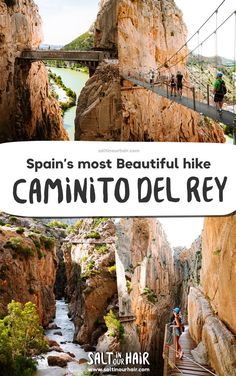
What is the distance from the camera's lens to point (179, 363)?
147 inches

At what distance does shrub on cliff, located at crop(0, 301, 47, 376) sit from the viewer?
3.54 m

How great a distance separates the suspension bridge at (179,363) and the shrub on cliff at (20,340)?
2.98 feet

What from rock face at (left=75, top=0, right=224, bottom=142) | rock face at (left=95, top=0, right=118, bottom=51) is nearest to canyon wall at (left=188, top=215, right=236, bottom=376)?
rock face at (left=75, top=0, right=224, bottom=142)

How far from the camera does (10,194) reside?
3133 mm

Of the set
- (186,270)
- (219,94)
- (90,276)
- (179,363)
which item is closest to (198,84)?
(186,270)

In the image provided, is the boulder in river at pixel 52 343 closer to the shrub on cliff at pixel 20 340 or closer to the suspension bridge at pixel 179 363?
the shrub on cliff at pixel 20 340

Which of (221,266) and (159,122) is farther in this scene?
(159,122)

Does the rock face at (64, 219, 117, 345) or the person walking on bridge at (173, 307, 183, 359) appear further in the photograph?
the rock face at (64, 219, 117, 345)

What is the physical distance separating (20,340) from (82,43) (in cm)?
434

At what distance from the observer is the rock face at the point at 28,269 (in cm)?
407

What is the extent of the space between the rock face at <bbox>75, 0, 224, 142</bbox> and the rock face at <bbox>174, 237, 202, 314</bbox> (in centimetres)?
109

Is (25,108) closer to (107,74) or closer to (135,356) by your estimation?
(107,74)

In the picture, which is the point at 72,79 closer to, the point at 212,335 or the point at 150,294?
the point at 150,294

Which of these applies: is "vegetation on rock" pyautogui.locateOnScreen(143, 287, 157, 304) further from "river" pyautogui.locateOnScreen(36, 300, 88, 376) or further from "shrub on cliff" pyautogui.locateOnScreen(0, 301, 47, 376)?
"shrub on cliff" pyautogui.locateOnScreen(0, 301, 47, 376)
